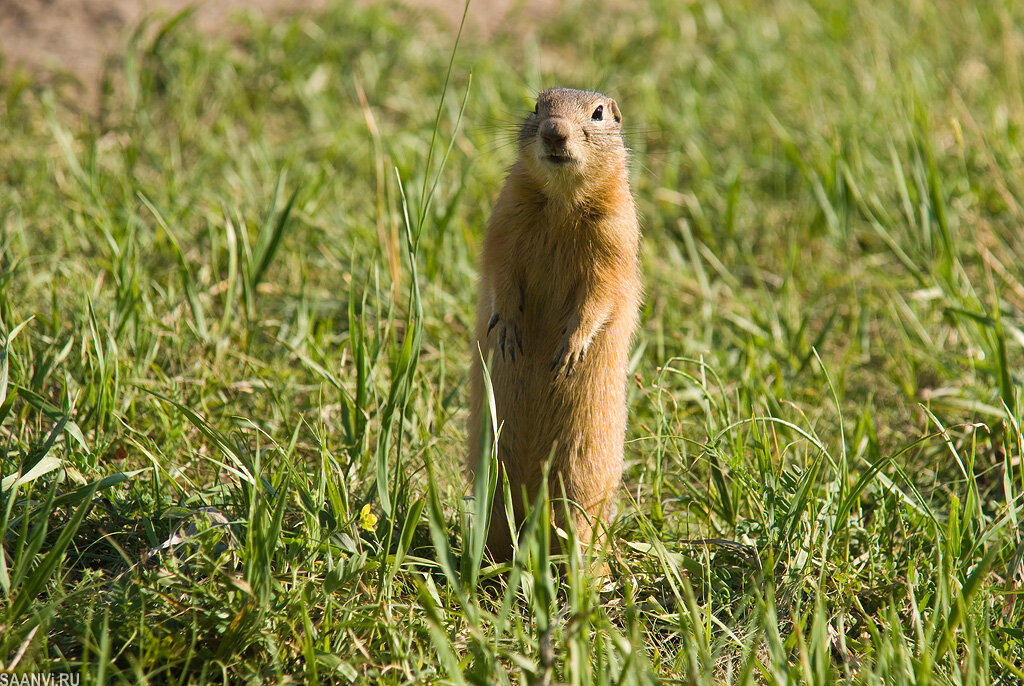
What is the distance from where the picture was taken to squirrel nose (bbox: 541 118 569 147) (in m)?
3.04

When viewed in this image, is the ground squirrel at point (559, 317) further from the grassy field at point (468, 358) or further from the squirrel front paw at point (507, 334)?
the grassy field at point (468, 358)

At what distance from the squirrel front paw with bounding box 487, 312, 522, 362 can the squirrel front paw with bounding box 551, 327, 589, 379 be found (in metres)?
0.15

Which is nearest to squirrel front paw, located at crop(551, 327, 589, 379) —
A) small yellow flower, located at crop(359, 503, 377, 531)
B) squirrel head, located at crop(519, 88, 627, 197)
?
squirrel head, located at crop(519, 88, 627, 197)

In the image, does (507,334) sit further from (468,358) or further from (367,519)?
(468,358)

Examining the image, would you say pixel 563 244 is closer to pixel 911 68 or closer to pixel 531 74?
pixel 531 74

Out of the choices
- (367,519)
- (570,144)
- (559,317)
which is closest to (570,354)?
(559,317)

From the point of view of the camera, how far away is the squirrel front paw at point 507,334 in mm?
3154

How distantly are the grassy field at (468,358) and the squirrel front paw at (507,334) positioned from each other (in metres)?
0.35

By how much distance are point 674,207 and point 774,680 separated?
11.3ft

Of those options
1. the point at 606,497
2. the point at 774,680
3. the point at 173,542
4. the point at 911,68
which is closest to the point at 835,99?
the point at 911,68

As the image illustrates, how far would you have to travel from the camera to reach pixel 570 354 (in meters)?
3.10

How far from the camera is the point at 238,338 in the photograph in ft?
13.1

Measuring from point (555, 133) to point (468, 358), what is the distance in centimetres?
147

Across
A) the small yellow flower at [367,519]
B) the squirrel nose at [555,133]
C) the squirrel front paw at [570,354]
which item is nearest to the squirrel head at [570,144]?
the squirrel nose at [555,133]
